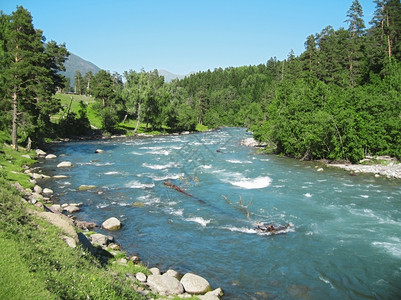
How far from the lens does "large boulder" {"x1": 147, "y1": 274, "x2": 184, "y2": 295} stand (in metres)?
13.4

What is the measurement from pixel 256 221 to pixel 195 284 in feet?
32.3

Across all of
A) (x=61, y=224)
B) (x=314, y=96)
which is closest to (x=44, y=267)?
(x=61, y=224)

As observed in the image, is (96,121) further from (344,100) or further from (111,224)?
(111,224)

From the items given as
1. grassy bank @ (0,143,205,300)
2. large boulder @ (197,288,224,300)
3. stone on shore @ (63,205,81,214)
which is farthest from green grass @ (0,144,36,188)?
large boulder @ (197,288,224,300)

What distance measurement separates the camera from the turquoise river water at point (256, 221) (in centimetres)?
1589

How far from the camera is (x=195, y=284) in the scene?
14266 mm

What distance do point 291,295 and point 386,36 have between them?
6525 centimetres

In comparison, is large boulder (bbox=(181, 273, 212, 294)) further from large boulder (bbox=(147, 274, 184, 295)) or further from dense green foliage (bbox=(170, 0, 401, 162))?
dense green foliage (bbox=(170, 0, 401, 162))

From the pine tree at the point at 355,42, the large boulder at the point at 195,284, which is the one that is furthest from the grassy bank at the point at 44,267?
the pine tree at the point at 355,42

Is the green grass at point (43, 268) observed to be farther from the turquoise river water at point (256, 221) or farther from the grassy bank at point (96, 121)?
the grassy bank at point (96, 121)

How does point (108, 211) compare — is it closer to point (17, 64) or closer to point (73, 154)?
point (17, 64)

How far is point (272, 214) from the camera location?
2452 centimetres

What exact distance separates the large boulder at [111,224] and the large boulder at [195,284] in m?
8.32

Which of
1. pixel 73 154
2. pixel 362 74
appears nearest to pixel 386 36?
pixel 362 74
